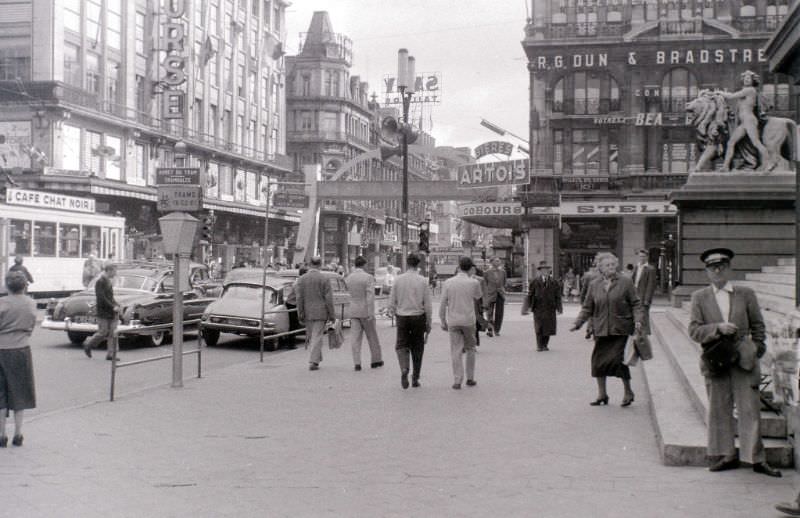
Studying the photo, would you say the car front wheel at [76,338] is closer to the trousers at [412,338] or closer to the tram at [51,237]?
the tram at [51,237]

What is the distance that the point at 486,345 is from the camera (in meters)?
19.1

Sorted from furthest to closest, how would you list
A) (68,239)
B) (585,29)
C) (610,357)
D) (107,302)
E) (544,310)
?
(585,29) → (68,239) → (544,310) → (107,302) → (610,357)

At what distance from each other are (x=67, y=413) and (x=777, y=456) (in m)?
7.33

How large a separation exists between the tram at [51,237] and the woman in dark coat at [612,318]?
2035cm

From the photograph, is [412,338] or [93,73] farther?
[93,73]

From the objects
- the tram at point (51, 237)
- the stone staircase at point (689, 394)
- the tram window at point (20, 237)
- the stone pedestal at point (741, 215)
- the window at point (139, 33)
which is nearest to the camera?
the stone staircase at point (689, 394)

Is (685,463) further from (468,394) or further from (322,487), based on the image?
(468,394)

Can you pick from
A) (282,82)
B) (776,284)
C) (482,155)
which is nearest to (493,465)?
(776,284)

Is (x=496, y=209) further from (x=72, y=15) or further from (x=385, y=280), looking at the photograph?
(x=72, y=15)

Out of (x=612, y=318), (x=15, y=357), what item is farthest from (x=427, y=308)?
(x=15, y=357)

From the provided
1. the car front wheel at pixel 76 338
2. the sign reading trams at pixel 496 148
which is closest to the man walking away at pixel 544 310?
the car front wheel at pixel 76 338

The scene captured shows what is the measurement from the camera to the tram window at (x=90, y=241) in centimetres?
3109

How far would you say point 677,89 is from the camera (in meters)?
47.4

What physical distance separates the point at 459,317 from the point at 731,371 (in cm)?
543
